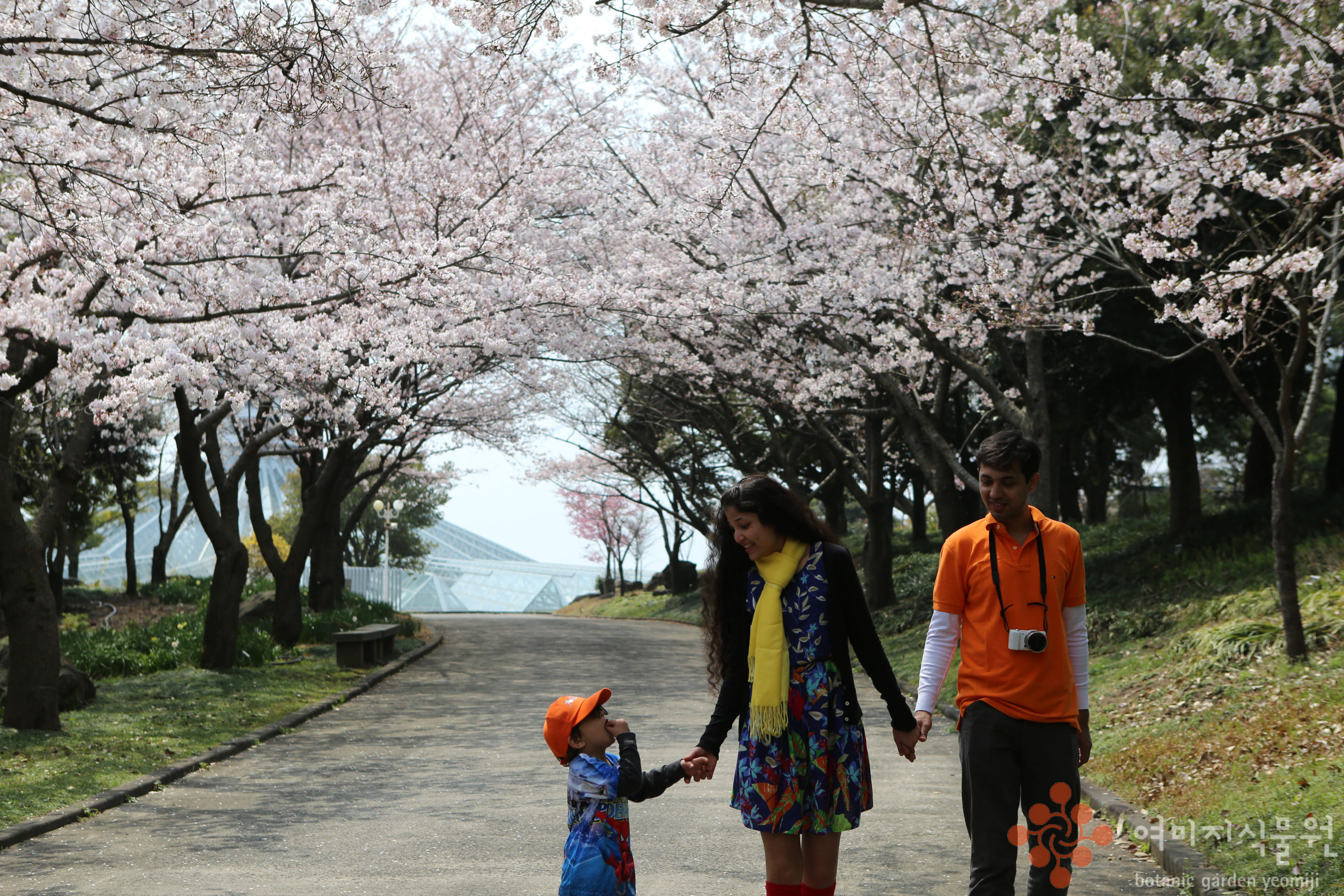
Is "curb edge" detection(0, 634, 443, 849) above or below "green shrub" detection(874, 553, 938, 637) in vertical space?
below

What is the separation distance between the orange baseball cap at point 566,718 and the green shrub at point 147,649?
11797 mm

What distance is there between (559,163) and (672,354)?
4114mm

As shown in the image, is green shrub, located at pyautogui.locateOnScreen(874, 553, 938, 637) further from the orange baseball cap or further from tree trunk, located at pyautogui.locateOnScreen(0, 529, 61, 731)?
the orange baseball cap

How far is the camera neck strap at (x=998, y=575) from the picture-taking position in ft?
12.2

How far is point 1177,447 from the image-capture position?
18641mm

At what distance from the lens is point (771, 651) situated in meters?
3.73

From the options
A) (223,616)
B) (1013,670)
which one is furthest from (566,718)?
(223,616)

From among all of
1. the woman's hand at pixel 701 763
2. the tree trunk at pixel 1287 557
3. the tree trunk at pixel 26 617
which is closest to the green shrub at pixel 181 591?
the tree trunk at pixel 26 617

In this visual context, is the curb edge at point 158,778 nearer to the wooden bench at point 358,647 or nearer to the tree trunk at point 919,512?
the wooden bench at point 358,647

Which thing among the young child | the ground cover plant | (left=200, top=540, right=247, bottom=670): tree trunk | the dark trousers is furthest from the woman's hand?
(left=200, top=540, right=247, bottom=670): tree trunk

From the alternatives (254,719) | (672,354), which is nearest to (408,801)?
(254,719)

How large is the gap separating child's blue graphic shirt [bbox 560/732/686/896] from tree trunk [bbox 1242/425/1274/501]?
775 inches

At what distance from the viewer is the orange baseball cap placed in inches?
141

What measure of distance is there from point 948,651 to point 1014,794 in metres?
0.51
